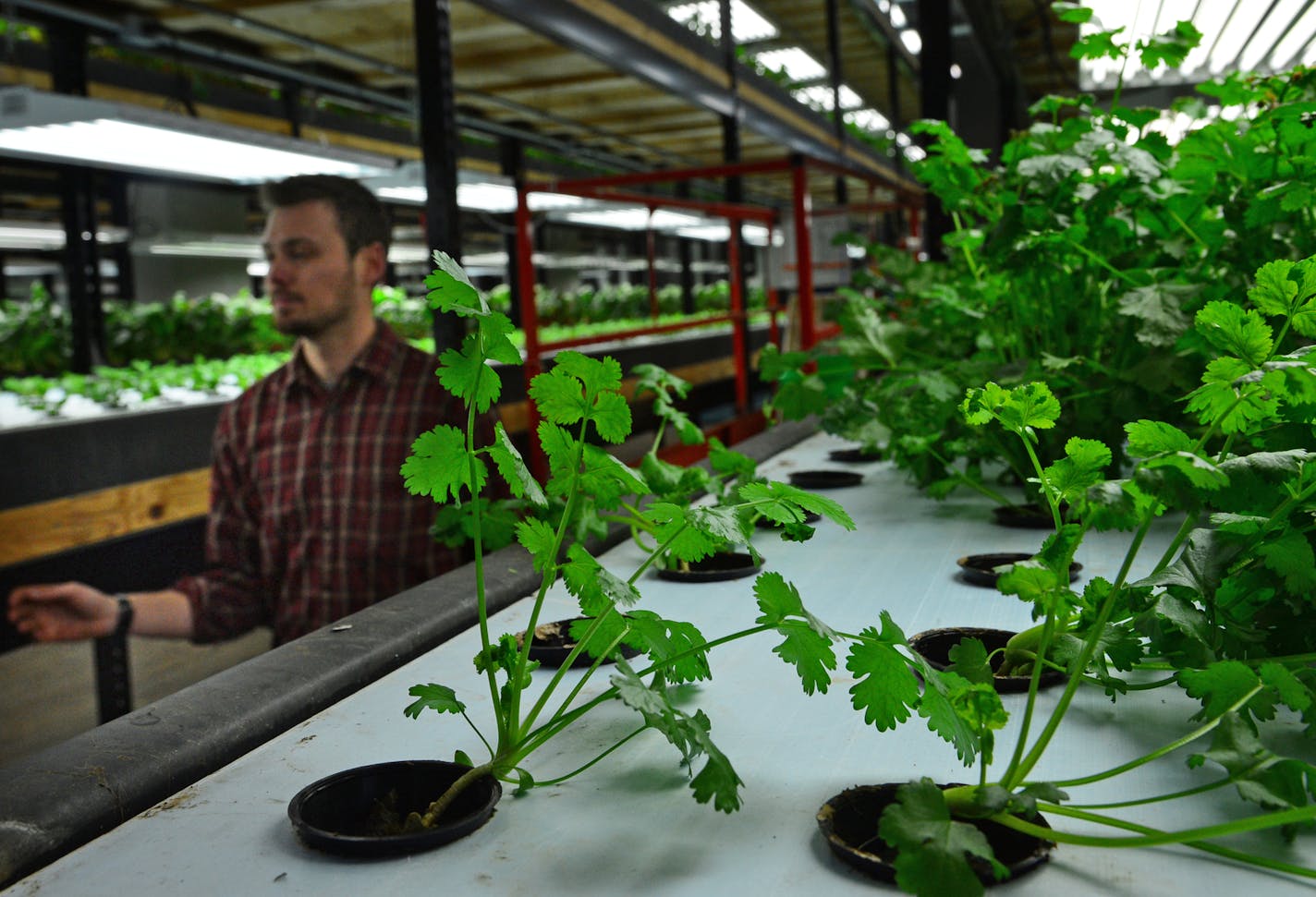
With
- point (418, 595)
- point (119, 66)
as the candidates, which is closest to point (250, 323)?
point (119, 66)

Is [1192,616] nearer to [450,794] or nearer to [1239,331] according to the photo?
[1239,331]

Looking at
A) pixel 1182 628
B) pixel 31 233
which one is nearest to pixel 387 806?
pixel 1182 628

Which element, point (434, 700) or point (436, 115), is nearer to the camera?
point (434, 700)

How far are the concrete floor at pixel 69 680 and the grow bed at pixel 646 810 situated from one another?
336 centimetres

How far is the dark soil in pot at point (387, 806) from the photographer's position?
744 millimetres

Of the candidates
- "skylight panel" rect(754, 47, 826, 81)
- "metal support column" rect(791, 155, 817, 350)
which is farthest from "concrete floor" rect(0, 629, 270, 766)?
"skylight panel" rect(754, 47, 826, 81)

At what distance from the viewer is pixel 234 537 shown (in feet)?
8.20

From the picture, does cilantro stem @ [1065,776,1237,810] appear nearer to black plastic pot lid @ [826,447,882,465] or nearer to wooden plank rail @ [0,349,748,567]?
black plastic pot lid @ [826,447,882,465]

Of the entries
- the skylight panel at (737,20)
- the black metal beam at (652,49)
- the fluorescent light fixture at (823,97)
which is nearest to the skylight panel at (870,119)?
the fluorescent light fixture at (823,97)

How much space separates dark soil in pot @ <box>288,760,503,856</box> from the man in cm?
158

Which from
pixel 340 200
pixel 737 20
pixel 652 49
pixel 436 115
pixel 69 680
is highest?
pixel 737 20

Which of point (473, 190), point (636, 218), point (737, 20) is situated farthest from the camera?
point (636, 218)

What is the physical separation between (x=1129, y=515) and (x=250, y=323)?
6285 millimetres

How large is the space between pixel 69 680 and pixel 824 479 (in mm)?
3825
